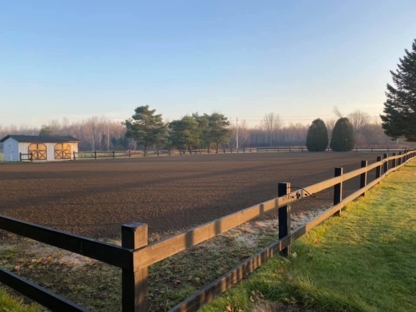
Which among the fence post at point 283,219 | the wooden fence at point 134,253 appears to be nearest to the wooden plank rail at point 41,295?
the wooden fence at point 134,253

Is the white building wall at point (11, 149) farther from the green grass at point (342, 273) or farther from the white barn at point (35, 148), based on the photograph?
the green grass at point (342, 273)

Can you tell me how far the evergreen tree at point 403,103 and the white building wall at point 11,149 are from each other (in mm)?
39240

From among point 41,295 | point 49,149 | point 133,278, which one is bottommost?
point 41,295

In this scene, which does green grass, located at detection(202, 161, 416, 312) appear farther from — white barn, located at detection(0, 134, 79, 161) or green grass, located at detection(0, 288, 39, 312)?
white barn, located at detection(0, 134, 79, 161)

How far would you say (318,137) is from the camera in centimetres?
5672

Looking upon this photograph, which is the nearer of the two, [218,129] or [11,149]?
[11,149]

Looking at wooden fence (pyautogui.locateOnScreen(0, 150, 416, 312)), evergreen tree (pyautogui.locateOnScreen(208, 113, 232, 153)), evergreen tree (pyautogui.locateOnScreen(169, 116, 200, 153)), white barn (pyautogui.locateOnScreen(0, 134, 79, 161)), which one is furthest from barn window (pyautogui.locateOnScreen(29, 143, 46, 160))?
wooden fence (pyautogui.locateOnScreen(0, 150, 416, 312))

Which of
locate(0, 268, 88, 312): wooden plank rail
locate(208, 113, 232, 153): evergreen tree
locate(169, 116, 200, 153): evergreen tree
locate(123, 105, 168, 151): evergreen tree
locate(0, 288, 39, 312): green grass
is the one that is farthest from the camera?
locate(208, 113, 232, 153): evergreen tree

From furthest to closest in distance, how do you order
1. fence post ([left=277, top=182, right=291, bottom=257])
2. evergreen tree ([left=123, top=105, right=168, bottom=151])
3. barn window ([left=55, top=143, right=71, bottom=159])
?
1. evergreen tree ([left=123, top=105, right=168, bottom=151])
2. barn window ([left=55, top=143, right=71, bottom=159])
3. fence post ([left=277, top=182, right=291, bottom=257])

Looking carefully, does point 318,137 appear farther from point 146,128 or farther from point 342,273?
point 342,273

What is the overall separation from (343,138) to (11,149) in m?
49.1

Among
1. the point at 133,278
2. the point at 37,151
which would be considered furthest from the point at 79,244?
the point at 37,151

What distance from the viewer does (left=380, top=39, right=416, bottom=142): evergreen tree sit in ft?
97.8

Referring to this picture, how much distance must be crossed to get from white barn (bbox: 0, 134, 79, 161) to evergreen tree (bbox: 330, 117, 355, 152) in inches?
1667
